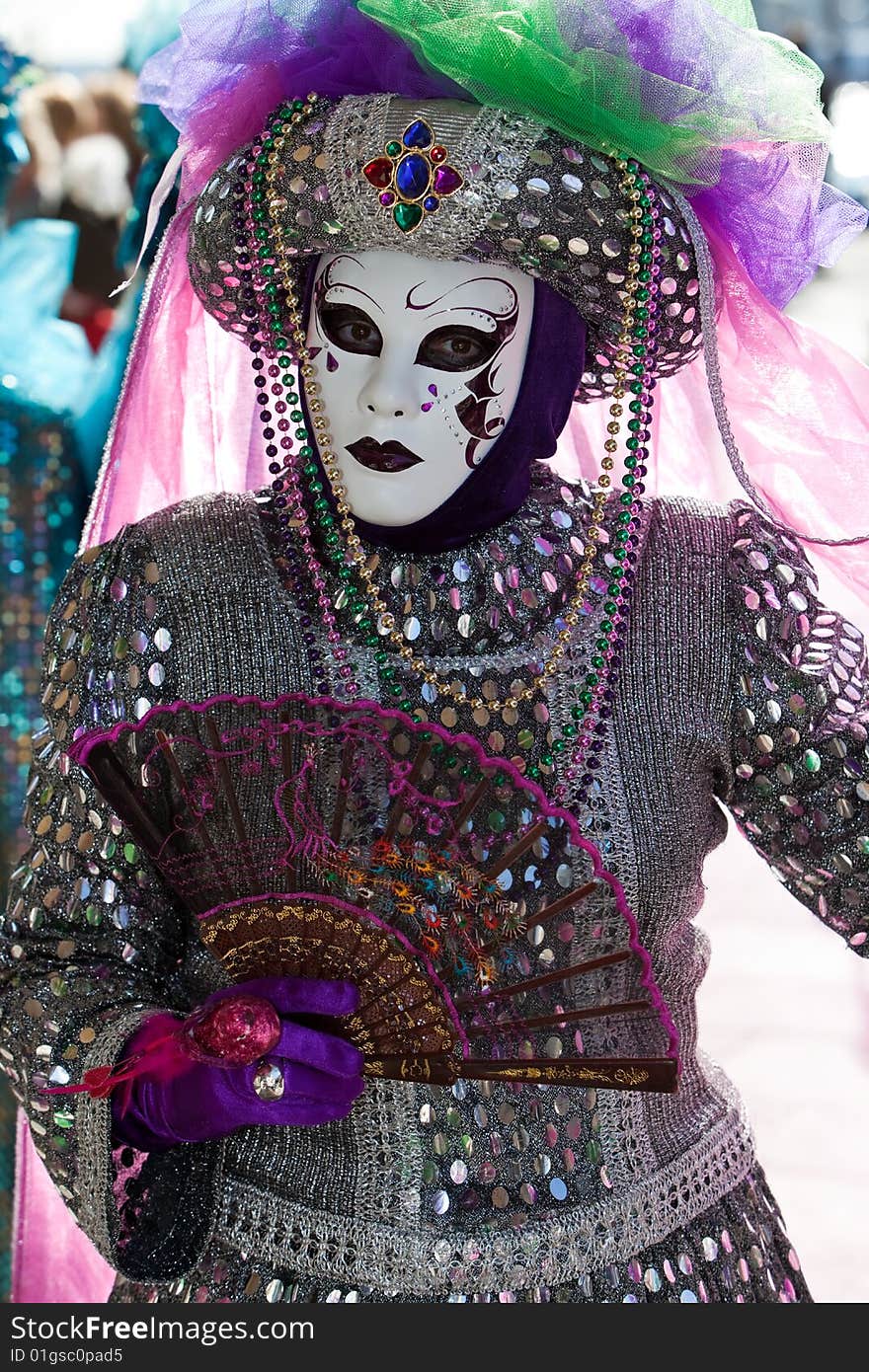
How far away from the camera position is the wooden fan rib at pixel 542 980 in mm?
1403

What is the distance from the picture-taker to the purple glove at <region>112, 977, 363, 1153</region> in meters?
1.43

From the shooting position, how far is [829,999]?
4270 mm

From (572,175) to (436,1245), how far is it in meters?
0.95

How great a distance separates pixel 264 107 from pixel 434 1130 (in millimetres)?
964

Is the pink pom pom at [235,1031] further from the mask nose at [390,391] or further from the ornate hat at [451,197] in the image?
the ornate hat at [451,197]

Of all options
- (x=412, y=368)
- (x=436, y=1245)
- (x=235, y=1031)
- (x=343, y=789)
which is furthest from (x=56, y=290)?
(x=436, y=1245)

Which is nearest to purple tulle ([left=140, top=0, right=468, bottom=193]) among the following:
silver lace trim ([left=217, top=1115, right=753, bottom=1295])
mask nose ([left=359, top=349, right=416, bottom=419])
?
mask nose ([left=359, top=349, right=416, bottom=419])

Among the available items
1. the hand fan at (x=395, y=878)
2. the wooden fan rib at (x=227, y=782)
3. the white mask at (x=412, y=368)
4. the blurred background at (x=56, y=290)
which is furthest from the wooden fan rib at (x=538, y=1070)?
the blurred background at (x=56, y=290)

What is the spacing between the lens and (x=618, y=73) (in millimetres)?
1461

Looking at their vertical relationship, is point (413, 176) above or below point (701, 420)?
above

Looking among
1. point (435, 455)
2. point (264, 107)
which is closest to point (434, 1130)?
point (435, 455)

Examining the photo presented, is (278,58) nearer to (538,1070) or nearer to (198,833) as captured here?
(198,833)

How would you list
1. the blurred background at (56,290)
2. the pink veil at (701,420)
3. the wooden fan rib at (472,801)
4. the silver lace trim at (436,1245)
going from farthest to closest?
the blurred background at (56,290) → the pink veil at (701,420) → the silver lace trim at (436,1245) → the wooden fan rib at (472,801)

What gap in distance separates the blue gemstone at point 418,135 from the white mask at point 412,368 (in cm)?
12
